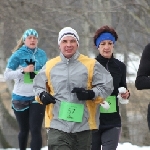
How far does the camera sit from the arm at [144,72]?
4.96 meters

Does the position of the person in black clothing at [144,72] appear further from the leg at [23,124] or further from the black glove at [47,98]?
the leg at [23,124]

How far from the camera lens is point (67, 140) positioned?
507 centimetres

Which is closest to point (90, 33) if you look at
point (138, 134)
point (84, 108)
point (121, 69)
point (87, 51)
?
point (87, 51)

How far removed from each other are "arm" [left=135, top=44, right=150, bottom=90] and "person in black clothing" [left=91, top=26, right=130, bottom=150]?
0.84 metres

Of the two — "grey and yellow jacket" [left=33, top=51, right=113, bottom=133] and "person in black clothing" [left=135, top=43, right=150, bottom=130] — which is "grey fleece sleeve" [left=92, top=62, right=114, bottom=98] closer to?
"grey and yellow jacket" [left=33, top=51, right=113, bottom=133]

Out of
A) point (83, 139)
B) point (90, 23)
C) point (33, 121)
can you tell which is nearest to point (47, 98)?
point (83, 139)

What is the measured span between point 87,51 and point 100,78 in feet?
35.2

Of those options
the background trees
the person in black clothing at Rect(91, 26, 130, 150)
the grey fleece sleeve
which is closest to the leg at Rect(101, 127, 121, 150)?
the person in black clothing at Rect(91, 26, 130, 150)

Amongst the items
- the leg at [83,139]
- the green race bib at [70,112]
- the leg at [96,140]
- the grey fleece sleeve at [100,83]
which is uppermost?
the grey fleece sleeve at [100,83]

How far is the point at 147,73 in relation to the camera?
5.02m

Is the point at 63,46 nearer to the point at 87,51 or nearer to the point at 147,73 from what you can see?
the point at 147,73

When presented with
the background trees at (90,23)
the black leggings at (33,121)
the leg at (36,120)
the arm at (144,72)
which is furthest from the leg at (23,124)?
the background trees at (90,23)

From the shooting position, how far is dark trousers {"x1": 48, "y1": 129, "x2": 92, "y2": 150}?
504cm

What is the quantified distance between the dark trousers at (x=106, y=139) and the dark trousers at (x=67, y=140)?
2.30ft
